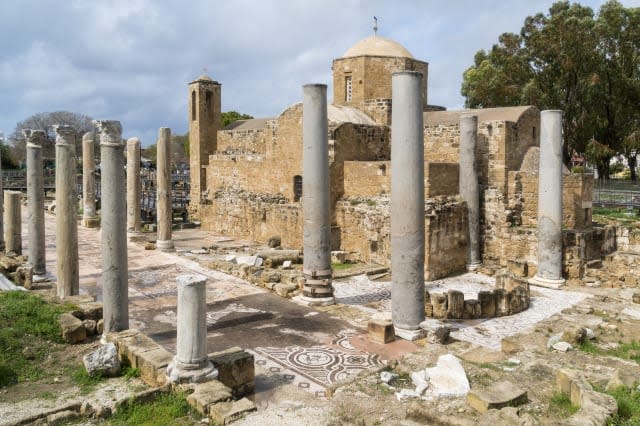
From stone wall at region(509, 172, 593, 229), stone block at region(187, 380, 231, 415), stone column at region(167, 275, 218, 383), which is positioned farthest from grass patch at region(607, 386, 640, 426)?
stone wall at region(509, 172, 593, 229)

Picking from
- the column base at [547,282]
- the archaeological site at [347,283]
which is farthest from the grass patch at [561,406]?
the column base at [547,282]

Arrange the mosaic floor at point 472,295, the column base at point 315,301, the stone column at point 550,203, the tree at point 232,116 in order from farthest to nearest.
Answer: the tree at point 232,116, the stone column at point 550,203, the column base at point 315,301, the mosaic floor at point 472,295

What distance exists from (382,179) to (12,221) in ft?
32.7

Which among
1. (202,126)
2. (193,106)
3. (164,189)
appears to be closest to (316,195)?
(164,189)

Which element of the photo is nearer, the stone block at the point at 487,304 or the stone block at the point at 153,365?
the stone block at the point at 153,365

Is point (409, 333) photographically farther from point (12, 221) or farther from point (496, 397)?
point (12, 221)

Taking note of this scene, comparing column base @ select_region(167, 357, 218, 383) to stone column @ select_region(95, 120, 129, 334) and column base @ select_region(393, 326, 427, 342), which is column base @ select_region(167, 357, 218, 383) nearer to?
stone column @ select_region(95, 120, 129, 334)

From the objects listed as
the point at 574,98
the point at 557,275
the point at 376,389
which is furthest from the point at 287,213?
the point at 574,98

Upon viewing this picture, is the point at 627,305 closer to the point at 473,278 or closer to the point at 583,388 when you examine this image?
the point at 473,278

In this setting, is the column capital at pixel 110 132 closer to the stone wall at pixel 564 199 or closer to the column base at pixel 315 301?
the column base at pixel 315 301

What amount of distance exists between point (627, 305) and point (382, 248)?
6160 millimetres

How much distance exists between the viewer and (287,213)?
58.2 feet

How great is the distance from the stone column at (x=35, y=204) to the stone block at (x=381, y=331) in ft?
22.9

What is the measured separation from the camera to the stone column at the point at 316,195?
33.6 feet
